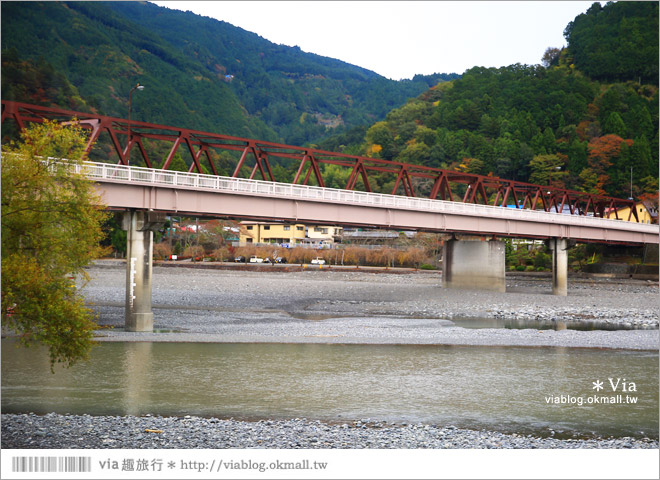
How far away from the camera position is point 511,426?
1466 centimetres

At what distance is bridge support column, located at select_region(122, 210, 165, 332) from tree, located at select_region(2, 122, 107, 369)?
18.7m

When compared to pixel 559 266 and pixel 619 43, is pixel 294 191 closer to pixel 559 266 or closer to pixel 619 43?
pixel 559 266

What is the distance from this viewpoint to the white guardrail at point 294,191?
1247 inches

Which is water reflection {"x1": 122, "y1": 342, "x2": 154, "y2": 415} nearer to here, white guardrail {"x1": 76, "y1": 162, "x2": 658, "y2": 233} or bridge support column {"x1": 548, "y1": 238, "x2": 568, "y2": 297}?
white guardrail {"x1": 76, "y1": 162, "x2": 658, "y2": 233}

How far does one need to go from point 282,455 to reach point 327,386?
9.82m

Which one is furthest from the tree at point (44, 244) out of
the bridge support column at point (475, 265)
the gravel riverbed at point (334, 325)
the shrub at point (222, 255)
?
the shrub at point (222, 255)

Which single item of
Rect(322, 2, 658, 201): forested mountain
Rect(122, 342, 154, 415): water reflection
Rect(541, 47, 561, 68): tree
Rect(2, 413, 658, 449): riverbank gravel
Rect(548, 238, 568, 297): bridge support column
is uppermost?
Rect(541, 47, 561, 68): tree

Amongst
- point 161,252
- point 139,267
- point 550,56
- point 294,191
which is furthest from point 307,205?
point 550,56

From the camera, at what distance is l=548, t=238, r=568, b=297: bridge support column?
204 feet

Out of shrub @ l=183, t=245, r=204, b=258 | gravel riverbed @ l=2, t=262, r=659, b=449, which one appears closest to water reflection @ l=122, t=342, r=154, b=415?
gravel riverbed @ l=2, t=262, r=659, b=449

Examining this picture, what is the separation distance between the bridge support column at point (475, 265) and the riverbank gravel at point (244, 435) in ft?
157

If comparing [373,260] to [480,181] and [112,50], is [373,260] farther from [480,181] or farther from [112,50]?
[112,50]

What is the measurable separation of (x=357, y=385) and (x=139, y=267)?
56.2ft

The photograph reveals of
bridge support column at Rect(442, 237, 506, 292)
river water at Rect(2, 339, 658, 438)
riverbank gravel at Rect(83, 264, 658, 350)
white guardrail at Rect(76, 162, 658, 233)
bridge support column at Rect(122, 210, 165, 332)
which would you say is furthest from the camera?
Result: bridge support column at Rect(442, 237, 506, 292)
